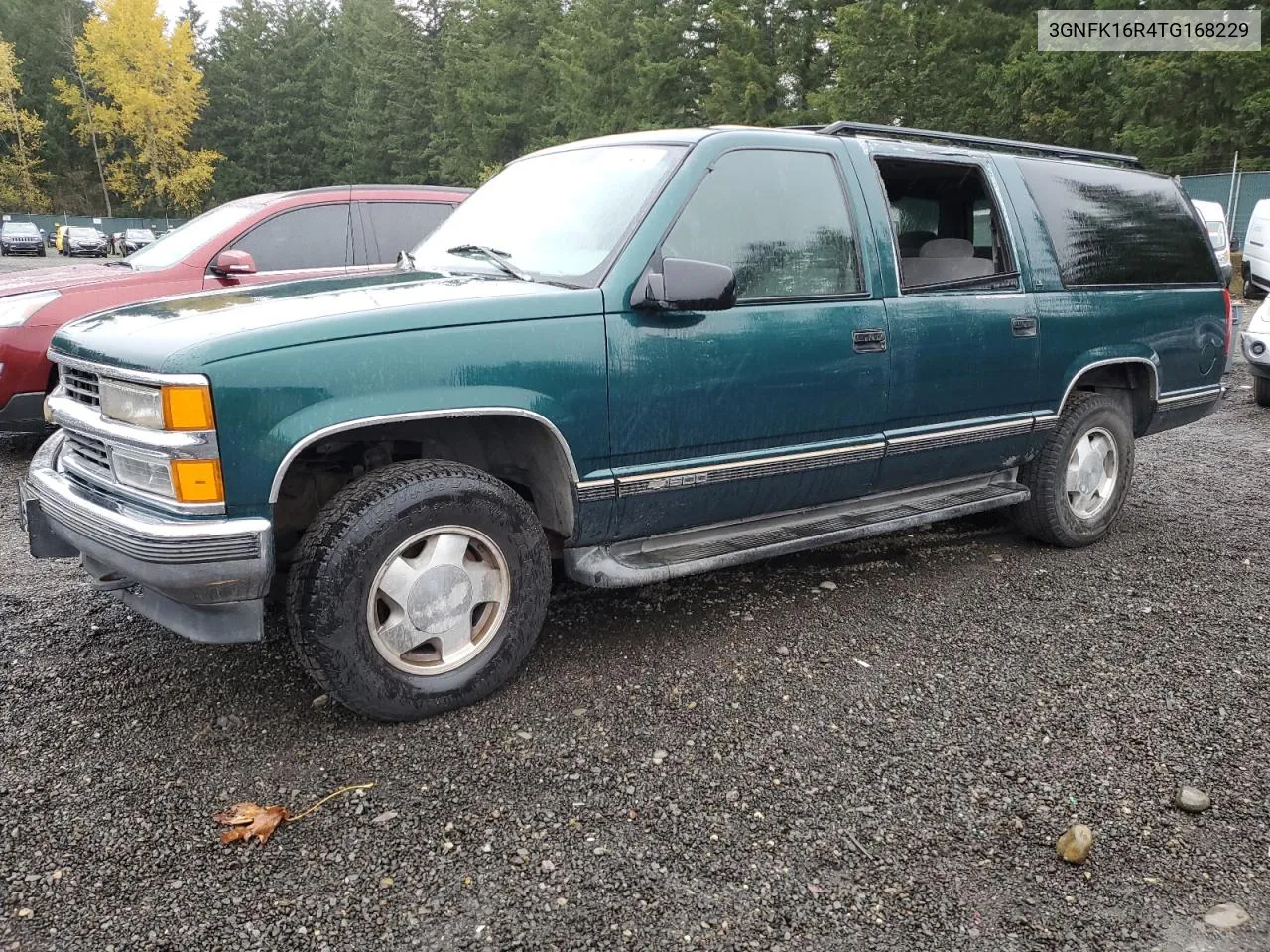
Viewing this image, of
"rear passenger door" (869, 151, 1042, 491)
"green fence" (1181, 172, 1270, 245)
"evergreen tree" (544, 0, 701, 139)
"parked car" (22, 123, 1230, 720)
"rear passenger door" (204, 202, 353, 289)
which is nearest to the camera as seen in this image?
"parked car" (22, 123, 1230, 720)

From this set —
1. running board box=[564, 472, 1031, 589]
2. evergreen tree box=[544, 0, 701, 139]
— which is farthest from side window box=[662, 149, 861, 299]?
evergreen tree box=[544, 0, 701, 139]

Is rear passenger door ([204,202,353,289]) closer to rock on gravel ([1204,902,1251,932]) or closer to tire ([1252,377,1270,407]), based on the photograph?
rock on gravel ([1204,902,1251,932])

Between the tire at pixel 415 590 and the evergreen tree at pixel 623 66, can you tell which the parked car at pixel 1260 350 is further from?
the evergreen tree at pixel 623 66

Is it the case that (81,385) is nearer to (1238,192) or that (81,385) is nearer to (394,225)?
(394,225)

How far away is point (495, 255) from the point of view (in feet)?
11.7

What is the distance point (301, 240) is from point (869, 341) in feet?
14.4

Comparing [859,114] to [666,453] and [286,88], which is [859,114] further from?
[286,88]

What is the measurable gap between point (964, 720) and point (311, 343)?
2.30 metres

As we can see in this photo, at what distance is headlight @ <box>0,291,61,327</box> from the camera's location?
5785 mm

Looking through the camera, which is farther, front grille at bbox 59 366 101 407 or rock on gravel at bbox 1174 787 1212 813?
front grille at bbox 59 366 101 407

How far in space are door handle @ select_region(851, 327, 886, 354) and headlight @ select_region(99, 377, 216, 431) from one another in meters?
2.28

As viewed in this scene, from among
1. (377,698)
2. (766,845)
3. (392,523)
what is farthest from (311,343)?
(766,845)

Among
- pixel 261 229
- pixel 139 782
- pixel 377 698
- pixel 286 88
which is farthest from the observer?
pixel 286 88

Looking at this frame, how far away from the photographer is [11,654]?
339 cm
